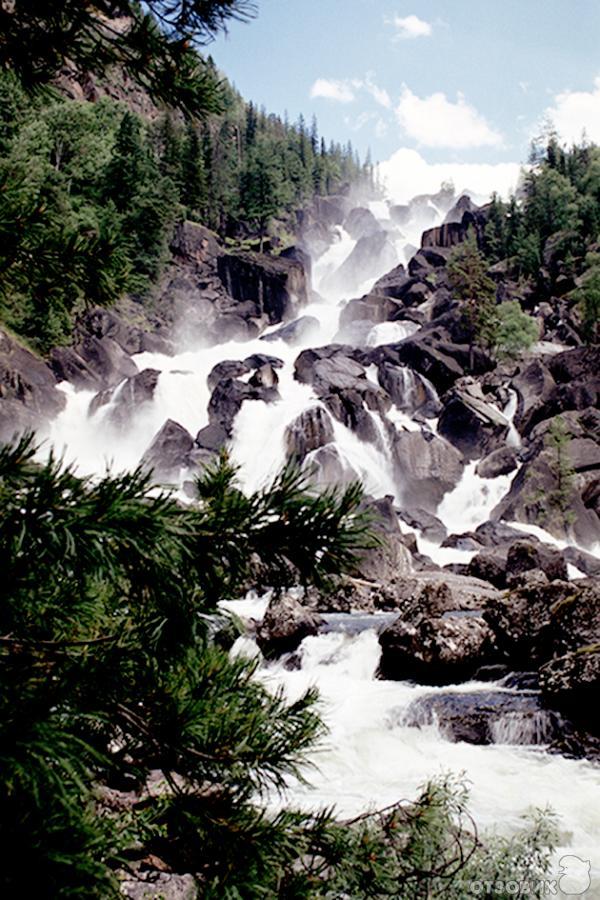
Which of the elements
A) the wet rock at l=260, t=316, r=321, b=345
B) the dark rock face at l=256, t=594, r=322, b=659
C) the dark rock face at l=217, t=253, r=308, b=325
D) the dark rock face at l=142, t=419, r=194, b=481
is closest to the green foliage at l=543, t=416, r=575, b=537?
the dark rock face at l=142, t=419, r=194, b=481

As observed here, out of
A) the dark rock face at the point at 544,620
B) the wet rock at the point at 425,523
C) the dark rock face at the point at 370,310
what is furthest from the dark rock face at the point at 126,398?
the dark rock face at the point at 544,620

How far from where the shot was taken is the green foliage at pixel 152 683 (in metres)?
1.69

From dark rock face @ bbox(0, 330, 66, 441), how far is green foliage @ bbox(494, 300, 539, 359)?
4021cm

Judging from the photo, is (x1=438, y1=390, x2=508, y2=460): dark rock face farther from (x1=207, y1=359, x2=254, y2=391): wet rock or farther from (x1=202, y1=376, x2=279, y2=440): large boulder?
(x1=207, y1=359, x2=254, y2=391): wet rock

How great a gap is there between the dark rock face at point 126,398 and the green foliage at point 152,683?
141 ft

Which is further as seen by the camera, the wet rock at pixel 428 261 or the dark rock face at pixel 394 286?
the wet rock at pixel 428 261

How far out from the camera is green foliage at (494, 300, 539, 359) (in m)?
57.9

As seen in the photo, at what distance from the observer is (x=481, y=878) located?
175 inches

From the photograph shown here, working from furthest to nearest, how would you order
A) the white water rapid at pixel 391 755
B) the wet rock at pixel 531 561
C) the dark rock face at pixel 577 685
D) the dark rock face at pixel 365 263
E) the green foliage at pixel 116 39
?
the dark rock face at pixel 365 263 < the wet rock at pixel 531 561 < the dark rock face at pixel 577 685 < the white water rapid at pixel 391 755 < the green foliage at pixel 116 39

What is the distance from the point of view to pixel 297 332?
67.6 metres

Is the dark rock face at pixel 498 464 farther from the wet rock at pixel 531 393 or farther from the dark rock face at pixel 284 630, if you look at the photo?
the dark rock face at pixel 284 630

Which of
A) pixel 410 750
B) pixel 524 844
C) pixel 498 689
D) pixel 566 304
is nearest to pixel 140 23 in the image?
pixel 524 844

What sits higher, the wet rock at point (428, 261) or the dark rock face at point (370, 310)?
the wet rock at point (428, 261)

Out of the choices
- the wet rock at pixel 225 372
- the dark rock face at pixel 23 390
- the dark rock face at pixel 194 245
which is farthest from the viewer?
the dark rock face at pixel 194 245
